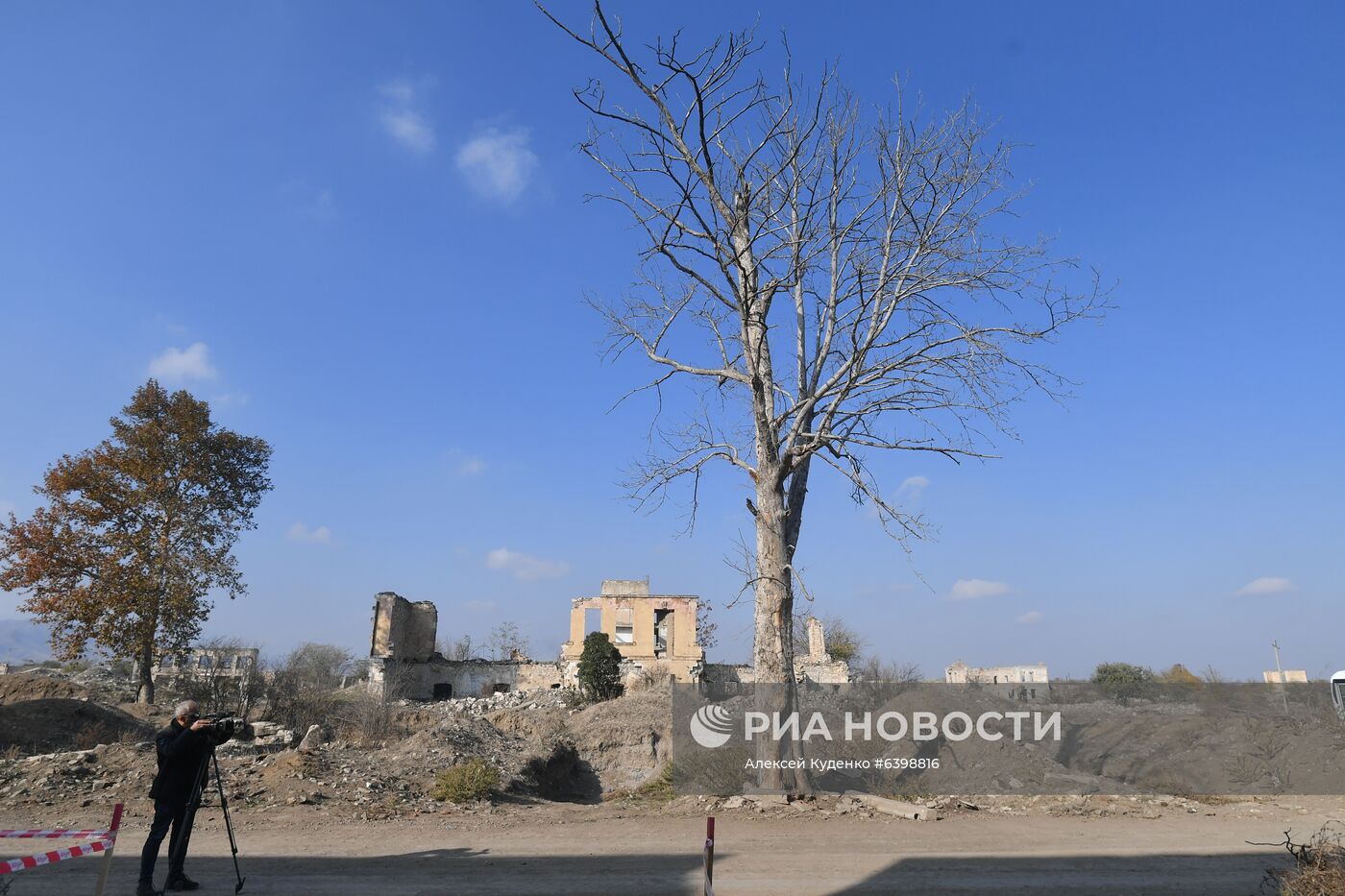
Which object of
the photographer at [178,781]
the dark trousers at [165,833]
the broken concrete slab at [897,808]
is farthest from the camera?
the broken concrete slab at [897,808]

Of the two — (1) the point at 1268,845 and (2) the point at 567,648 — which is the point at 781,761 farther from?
(2) the point at 567,648

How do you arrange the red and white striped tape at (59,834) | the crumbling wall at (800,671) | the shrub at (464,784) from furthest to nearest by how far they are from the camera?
the crumbling wall at (800,671) < the shrub at (464,784) < the red and white striped tape at (59,834)

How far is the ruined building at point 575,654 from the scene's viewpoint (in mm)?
38250

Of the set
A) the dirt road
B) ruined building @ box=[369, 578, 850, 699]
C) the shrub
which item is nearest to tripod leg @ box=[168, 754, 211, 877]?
the dirt road

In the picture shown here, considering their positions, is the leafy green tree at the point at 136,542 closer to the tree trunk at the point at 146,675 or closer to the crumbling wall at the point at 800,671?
the tree trunk at the point at 146,675

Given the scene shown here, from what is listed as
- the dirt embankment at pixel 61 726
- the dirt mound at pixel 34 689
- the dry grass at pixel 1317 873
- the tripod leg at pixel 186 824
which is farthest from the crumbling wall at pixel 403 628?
→ the dry grass at pixel 1317 873

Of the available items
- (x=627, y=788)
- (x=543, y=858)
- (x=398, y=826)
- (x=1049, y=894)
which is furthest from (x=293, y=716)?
(x=1049, y=894)

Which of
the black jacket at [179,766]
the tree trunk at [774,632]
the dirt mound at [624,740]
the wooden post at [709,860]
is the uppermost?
the tree trunk at [774,632]

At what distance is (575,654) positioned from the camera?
39625mm

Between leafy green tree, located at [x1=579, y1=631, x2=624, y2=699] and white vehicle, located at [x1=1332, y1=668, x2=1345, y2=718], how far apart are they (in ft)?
74.7

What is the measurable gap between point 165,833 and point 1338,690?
2795 centimetres

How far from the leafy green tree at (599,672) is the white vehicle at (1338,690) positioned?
74.7ft

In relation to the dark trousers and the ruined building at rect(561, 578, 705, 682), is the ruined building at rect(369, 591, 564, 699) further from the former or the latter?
the dark trousers

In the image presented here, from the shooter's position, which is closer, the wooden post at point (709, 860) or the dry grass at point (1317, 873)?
the dry grass at point (1317, 873)
